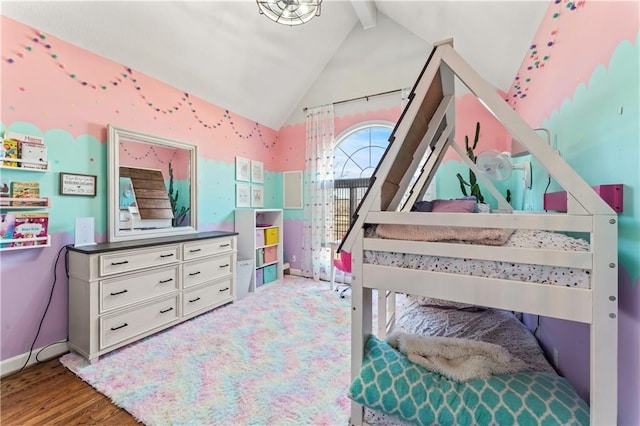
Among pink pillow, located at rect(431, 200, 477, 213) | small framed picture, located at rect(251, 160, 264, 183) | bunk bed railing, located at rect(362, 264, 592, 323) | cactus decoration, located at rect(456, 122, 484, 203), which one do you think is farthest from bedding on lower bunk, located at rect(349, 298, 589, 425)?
small framed picture, located at rect(251, 160, 264, 183)

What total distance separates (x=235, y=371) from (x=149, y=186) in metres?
2.07

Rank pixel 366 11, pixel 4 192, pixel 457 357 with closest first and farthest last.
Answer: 1. pixel 457 357
2. pixel 4 192
3. pixel 366 11

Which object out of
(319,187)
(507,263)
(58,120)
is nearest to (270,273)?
(319,187)

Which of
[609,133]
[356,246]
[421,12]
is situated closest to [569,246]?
[609,133]

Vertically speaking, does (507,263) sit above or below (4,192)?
below

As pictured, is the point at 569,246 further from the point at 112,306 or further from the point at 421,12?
the point at 421,12

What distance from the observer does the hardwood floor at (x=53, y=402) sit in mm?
1436

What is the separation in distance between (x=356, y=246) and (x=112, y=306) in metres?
2.15

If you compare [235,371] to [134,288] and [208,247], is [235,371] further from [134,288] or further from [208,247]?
[208,247]

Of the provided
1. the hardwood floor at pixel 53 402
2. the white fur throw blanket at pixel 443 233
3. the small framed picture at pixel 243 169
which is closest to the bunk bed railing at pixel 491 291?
the white fur throw blanket at pixel 443 233

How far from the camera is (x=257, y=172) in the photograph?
13.6 feet

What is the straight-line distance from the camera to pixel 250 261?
11.6ft

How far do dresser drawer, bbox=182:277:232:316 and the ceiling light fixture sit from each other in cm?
270

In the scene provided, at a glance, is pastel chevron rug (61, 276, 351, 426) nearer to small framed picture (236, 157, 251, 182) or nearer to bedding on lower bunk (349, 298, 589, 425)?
bedding on lower bunk (349, 298, 589, 425)
